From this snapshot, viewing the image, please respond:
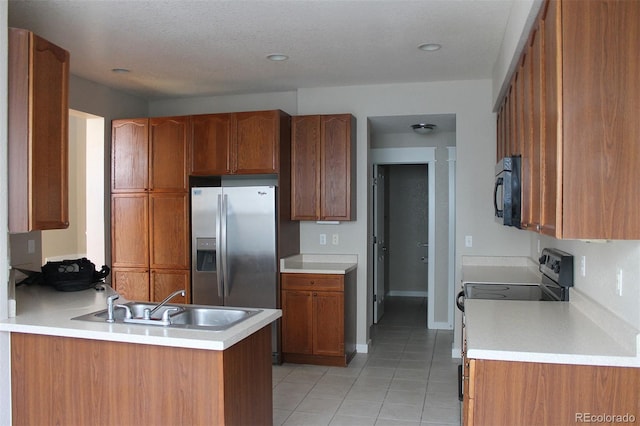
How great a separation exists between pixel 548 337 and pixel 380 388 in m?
2.21

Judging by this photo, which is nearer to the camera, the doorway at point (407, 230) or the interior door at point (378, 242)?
the interior door at point (378, 242)

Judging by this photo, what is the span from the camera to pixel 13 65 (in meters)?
2.66

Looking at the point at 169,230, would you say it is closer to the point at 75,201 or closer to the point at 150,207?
the point at 150,207

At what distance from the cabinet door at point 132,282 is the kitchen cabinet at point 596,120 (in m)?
4.32

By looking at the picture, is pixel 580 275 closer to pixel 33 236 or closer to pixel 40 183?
pixel 40 183

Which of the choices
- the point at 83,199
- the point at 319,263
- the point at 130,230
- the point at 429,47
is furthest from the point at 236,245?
the point at 83,199

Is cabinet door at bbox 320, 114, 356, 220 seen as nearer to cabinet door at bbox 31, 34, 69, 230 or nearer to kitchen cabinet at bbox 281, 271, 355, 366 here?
kitchen cabinet at bbox 281, 271, 355, 366

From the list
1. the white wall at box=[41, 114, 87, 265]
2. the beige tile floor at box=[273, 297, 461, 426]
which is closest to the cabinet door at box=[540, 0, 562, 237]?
the beige tile floor at box=[273, 297, 461, 426]

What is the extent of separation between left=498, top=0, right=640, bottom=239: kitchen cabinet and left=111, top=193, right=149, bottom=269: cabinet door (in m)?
4.28

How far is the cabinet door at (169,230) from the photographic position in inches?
203

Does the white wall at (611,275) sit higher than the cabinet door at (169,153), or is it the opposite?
the cabinet door at (169,153)

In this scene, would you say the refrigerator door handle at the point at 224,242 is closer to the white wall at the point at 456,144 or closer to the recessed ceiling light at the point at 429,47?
the white wall at the point at 456,144

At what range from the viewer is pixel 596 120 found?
183cm

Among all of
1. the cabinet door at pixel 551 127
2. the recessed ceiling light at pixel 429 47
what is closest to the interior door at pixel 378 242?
the recessed ceiling light at pixel 429 47
